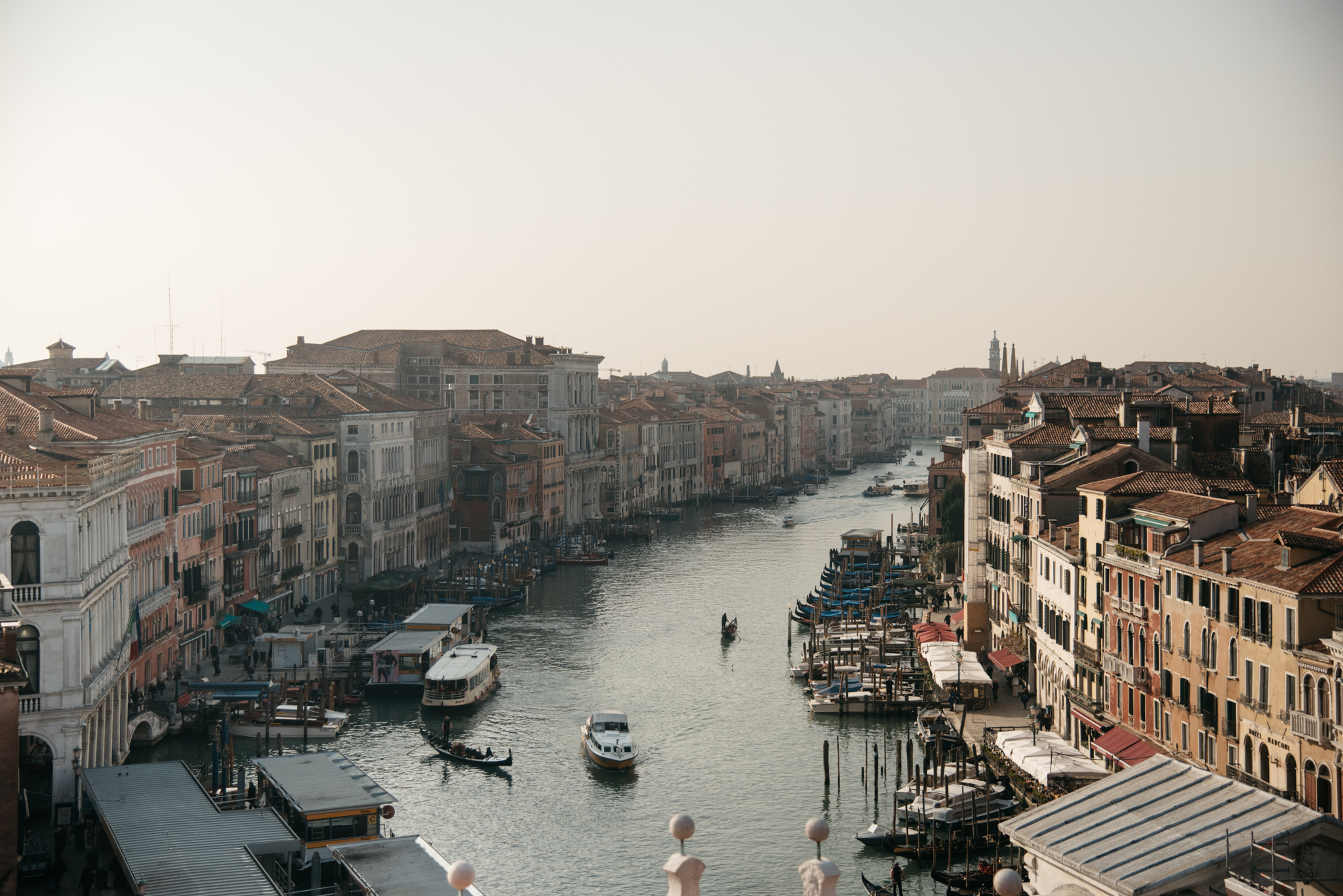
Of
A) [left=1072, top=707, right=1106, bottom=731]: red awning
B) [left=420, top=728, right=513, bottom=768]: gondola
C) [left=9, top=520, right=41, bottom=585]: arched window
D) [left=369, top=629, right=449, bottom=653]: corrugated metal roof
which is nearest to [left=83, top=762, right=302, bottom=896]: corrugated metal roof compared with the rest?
[left=9, top=520, right=41, bottom=585]: arched window

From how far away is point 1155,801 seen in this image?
637 inches

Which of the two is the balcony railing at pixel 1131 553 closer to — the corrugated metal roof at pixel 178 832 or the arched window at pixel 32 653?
the corrugated metal roof at pixel 178 832

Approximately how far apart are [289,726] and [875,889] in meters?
12.4

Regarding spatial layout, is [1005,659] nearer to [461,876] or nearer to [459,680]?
[459,680]

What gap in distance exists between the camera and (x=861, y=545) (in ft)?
164

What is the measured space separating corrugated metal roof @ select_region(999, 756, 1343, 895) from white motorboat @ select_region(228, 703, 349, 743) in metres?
13.9

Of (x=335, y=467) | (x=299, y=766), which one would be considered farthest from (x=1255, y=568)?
(x=335, y=467)

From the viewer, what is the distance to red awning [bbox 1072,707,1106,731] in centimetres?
2270

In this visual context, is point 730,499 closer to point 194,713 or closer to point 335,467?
point 335,467

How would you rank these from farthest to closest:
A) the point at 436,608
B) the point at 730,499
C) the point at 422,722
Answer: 1. the point at 730,499
2. the point at 436,608
3. the point at 422,722

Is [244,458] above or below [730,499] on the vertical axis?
above

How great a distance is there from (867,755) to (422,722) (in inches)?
337

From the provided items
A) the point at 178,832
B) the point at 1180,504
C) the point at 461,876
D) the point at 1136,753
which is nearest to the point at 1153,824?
the point at 1136,753

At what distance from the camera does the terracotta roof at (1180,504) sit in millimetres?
20719
